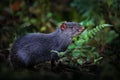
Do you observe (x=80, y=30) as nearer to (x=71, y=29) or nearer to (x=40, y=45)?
(x=71, y=29)

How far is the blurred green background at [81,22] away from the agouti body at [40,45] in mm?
328

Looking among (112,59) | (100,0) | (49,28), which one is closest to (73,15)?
(49,28)

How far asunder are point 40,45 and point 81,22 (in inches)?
39.5

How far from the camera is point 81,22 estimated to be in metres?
7.84

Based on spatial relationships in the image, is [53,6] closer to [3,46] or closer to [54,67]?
[3,46]

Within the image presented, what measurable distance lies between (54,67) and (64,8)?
19.4 feet

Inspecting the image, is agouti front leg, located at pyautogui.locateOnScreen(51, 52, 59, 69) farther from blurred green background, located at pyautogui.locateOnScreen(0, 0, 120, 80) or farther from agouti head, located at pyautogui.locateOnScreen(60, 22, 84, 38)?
agouti head, located at pyautogui.locateOnScreen(60, 22, 84, 38)

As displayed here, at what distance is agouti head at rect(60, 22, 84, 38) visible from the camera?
7.61 m

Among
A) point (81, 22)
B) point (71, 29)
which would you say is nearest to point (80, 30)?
point (71, 29)

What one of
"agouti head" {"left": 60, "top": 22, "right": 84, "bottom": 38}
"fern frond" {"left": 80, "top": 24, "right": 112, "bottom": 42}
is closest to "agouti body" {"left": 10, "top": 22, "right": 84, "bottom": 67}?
"agouti head" {"left": 60, "top": 22, "right": 84, "bottom": 38}

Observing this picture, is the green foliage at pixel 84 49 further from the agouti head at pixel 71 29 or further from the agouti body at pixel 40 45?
the agouti body at pixel 40 45

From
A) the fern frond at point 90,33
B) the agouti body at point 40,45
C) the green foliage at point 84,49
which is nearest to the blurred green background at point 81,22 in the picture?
the green foliage at point 84,49

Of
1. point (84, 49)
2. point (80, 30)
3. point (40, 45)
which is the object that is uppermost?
point (80, 30)

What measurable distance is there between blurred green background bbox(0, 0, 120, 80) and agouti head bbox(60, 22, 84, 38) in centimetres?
23
